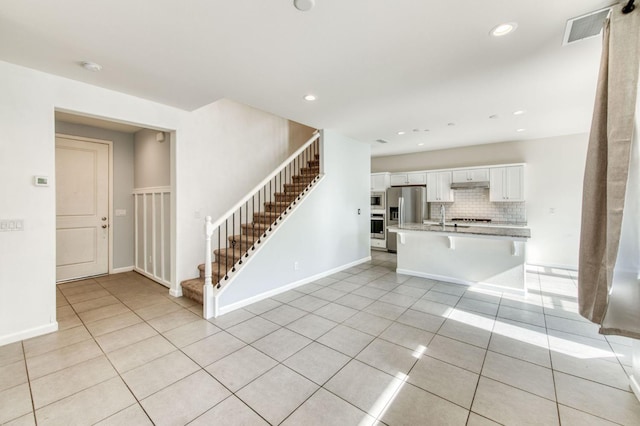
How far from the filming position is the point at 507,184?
582 centimetres

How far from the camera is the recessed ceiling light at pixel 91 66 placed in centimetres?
255

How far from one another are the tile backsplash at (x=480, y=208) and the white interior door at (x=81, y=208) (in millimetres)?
7341

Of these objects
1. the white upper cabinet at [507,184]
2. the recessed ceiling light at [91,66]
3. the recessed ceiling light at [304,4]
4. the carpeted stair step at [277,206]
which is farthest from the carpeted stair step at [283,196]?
the white upper cabinet at [507,184]

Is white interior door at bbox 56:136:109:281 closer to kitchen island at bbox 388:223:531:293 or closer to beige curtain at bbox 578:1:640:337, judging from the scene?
kitchen island at bbox 388:223:531:293

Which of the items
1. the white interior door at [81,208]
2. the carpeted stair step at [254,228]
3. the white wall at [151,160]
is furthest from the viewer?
the white interior door at [81,208]

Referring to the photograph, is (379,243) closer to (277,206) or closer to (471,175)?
(471,175)

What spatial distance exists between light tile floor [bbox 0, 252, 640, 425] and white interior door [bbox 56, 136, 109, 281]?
1401mm

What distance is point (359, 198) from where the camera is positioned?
5766mm

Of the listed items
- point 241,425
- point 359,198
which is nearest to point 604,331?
point 241,425

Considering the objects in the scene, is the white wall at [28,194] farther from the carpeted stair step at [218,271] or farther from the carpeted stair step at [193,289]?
the carpeted stair step at [218,271]

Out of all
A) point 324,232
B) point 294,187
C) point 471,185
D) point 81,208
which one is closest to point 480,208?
point 471,185

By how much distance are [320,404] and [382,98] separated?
11.0ft

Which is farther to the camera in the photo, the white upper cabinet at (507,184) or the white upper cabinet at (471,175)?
the white upper cabinet at (471,175)

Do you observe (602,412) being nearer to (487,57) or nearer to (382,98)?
(487,57)
